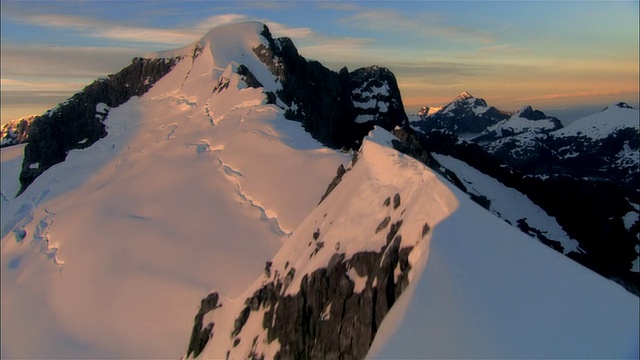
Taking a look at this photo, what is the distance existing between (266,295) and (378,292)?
7807 millimetres

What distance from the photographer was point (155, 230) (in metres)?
38.3

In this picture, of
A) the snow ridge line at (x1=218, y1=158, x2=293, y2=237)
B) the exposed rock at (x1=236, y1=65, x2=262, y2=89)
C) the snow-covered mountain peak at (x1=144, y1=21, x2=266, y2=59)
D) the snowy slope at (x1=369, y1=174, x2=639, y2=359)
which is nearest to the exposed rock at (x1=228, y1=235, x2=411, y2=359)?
the snowy slope at (x1=369, y1=174, x2=639, y2=359)

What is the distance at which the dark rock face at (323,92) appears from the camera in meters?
79.3

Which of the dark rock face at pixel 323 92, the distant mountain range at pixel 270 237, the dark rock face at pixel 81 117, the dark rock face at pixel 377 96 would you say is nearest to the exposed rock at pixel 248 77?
the distant mountain range at pixel 270 237

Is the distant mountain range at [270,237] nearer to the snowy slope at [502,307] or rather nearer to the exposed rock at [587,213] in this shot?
the snowy slope at [502,307]

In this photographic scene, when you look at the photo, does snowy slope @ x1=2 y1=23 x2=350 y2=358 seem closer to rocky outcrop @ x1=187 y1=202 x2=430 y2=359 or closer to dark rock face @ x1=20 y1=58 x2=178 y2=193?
rocky outcrop @ x1=187 y1=202 x2=430 y2=359

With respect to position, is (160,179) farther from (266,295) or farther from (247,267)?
(266,295)

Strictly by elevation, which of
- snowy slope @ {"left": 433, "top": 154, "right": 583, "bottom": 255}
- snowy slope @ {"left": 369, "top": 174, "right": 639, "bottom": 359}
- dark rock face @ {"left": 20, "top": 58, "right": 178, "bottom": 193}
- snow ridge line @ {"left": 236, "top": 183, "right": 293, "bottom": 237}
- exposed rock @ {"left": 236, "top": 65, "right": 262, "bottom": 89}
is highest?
snowy slope @ {"left": 369, "top": 174, "right": 639, "bottom": 359}

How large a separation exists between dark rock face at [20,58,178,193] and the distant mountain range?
0.37m

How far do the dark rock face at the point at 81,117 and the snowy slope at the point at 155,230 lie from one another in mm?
18359

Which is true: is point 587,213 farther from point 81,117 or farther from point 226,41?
point 81,117

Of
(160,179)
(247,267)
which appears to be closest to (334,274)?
(247,267)

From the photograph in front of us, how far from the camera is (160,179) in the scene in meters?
47.4

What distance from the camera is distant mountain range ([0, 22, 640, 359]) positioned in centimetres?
1253
